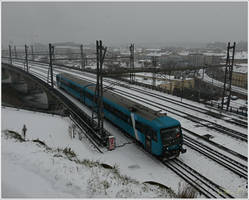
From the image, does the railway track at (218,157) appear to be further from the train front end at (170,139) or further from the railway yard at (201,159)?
the train front end at (170,139)

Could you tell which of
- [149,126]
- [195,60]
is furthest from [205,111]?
[195,60]

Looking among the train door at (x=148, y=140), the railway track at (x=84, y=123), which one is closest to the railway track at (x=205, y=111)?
the train door at (x=148, y=140)

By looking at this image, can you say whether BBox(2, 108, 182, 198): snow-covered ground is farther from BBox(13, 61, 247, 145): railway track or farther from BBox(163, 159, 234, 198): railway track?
BBox(13, 61, 247, 145): railway track

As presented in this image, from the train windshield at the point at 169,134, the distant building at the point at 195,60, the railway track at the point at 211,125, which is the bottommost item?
the railway track at the point at 211,125

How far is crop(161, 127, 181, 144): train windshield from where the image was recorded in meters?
15.0

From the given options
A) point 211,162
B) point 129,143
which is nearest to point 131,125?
point 129,143

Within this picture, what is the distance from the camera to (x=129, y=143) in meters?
18.9

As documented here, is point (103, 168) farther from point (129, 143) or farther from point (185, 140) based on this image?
point (185, 140)

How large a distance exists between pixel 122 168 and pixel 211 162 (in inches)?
263

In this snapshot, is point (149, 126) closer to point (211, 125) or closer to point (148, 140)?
point (148, 140)

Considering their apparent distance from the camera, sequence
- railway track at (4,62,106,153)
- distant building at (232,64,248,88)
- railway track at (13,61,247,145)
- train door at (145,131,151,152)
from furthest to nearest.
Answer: distant building at (232,64,248,88) < railway track at (13,61,247,145) < railway track at (4,62,106,153) < train door at (145,131,151,152)

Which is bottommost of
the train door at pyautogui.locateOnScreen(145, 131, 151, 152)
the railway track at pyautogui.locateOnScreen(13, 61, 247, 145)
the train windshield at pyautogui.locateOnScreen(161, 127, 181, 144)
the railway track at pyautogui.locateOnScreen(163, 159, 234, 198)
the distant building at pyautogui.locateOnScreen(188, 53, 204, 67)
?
the railway track at pyautogui.locateOnScreen(163, 159, 234, 198)

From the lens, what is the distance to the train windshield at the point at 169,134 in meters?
15.0

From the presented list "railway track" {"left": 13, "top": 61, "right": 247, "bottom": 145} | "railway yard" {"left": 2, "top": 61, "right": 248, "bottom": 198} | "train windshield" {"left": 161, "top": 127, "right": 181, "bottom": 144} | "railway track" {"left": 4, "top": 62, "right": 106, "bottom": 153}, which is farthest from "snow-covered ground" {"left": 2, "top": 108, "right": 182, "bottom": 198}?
"railway track" {"left": 13, "top": 61, "right": 247, "bottom": 145}
